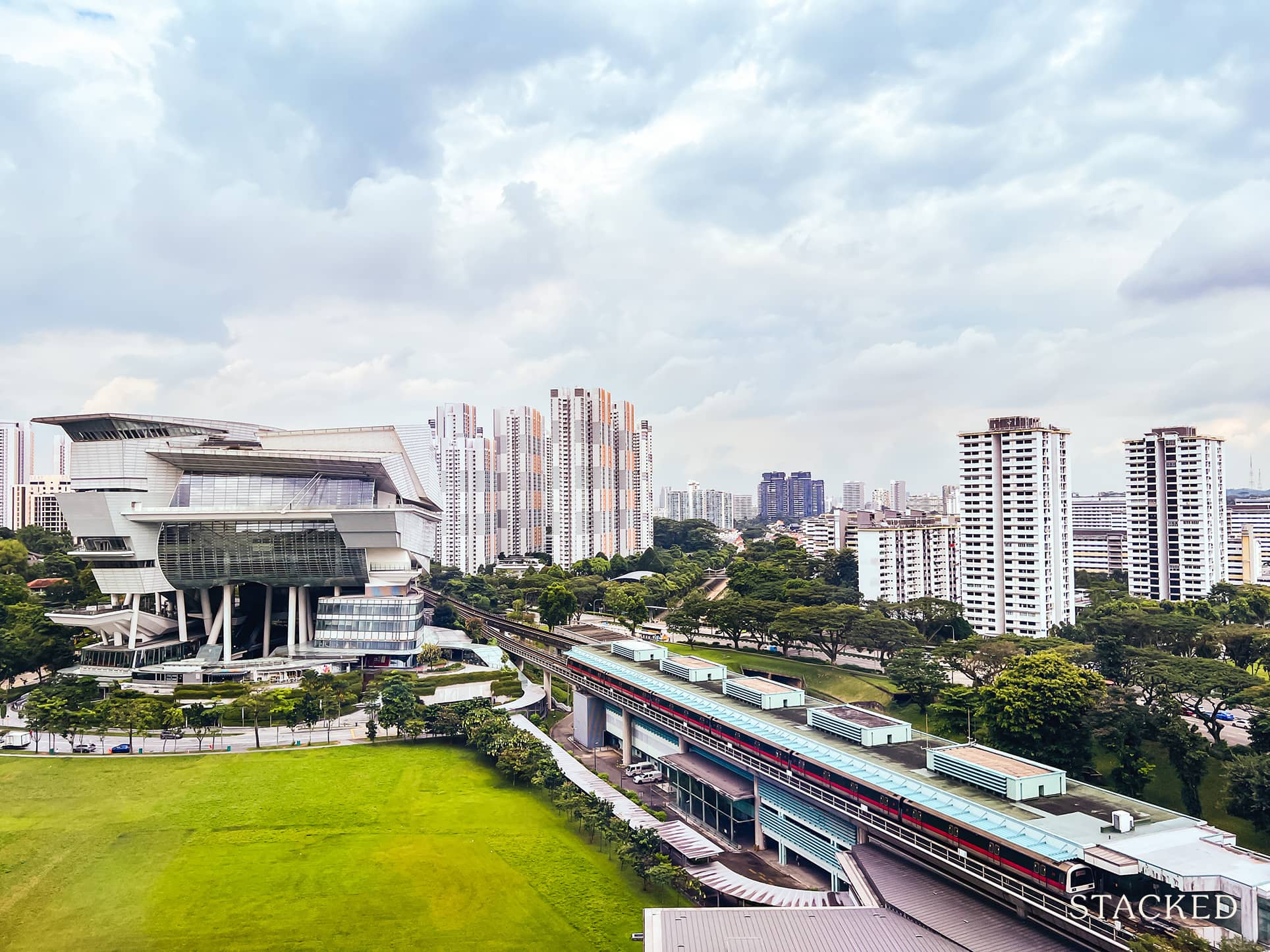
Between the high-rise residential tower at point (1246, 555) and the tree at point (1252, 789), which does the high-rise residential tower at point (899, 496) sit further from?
the tree at point (1252, 789)

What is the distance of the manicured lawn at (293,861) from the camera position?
60.7ft

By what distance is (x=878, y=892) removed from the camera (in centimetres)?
1644

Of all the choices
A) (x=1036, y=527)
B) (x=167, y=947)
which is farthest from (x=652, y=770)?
(x=1036, y=527)

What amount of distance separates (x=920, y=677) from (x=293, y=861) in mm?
23962

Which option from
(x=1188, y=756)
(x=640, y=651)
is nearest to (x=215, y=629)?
(x=640, y=651)

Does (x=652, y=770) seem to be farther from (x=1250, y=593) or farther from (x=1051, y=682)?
(x=1250, y=593)

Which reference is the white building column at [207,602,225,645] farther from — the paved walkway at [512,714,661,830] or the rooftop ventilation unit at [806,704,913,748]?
the rooftop ventilation unit at [806,704,913,748]

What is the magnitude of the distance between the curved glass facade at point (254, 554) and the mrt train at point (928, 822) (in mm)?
26532

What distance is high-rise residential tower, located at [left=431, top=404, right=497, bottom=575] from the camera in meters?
93.1

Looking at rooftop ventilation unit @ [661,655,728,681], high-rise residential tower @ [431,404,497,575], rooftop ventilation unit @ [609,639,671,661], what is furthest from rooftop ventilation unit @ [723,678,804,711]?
high-rise residential tower @ [431,404,497,575]

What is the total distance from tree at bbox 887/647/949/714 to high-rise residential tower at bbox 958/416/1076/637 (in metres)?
14.1

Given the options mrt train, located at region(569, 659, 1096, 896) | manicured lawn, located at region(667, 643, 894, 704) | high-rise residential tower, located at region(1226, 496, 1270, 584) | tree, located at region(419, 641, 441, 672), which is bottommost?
manicured lawn, located at region(667, 643, 894, 704)

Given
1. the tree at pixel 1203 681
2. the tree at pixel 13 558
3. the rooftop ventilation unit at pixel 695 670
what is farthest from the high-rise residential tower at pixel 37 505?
the tree at pixel 1203 681

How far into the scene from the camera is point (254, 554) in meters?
43.5
